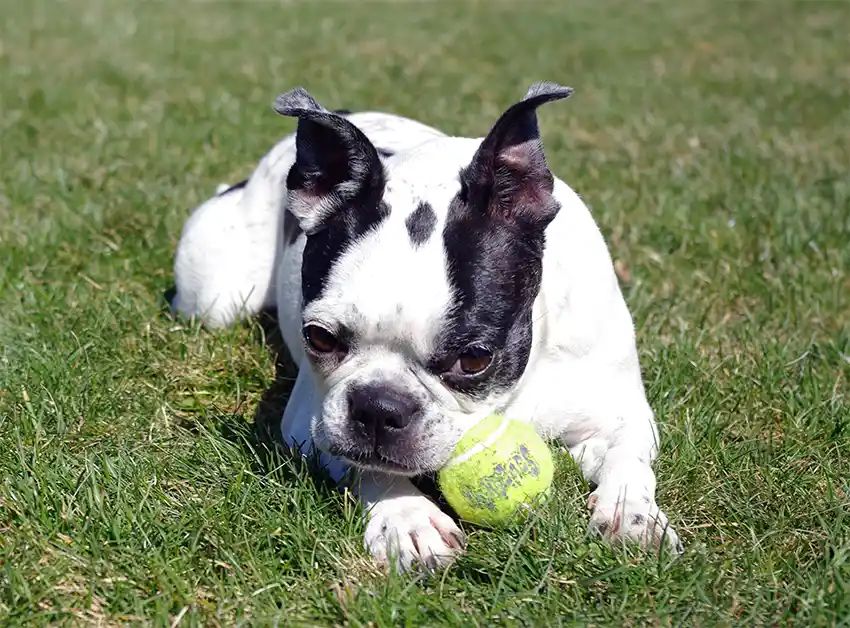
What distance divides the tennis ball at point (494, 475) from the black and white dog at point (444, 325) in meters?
0.07

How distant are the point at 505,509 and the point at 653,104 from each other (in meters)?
7.36

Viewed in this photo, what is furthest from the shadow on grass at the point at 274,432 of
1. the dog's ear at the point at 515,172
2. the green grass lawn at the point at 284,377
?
the dog's ear at the point at 515,172

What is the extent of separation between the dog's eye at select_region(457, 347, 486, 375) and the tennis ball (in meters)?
0.22

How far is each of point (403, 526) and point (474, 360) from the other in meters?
0.62

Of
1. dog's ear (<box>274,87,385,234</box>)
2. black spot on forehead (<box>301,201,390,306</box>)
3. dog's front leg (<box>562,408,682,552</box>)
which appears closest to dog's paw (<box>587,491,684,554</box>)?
dog's front leg (<box>562,408,682,552</box>)

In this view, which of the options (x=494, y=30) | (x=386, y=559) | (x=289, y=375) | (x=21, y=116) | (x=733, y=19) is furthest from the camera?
(x=733, y=19)

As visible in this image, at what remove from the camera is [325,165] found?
386cm

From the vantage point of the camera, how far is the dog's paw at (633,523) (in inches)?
138

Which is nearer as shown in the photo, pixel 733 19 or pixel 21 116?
pixel 21 116

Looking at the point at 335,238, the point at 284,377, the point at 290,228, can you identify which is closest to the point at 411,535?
the point at 335,238

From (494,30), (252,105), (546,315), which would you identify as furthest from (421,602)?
(494,30)

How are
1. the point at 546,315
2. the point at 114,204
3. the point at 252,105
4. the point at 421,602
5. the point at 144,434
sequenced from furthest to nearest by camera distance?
Result: 1. the point at 252,105
2. the point at 114,204
3. the point at 144,434
4. the point at 546,315
5. the point at 421,602

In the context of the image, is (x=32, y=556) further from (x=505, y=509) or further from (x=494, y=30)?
(x=494, y=30)

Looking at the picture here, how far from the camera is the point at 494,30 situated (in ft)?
46.9
